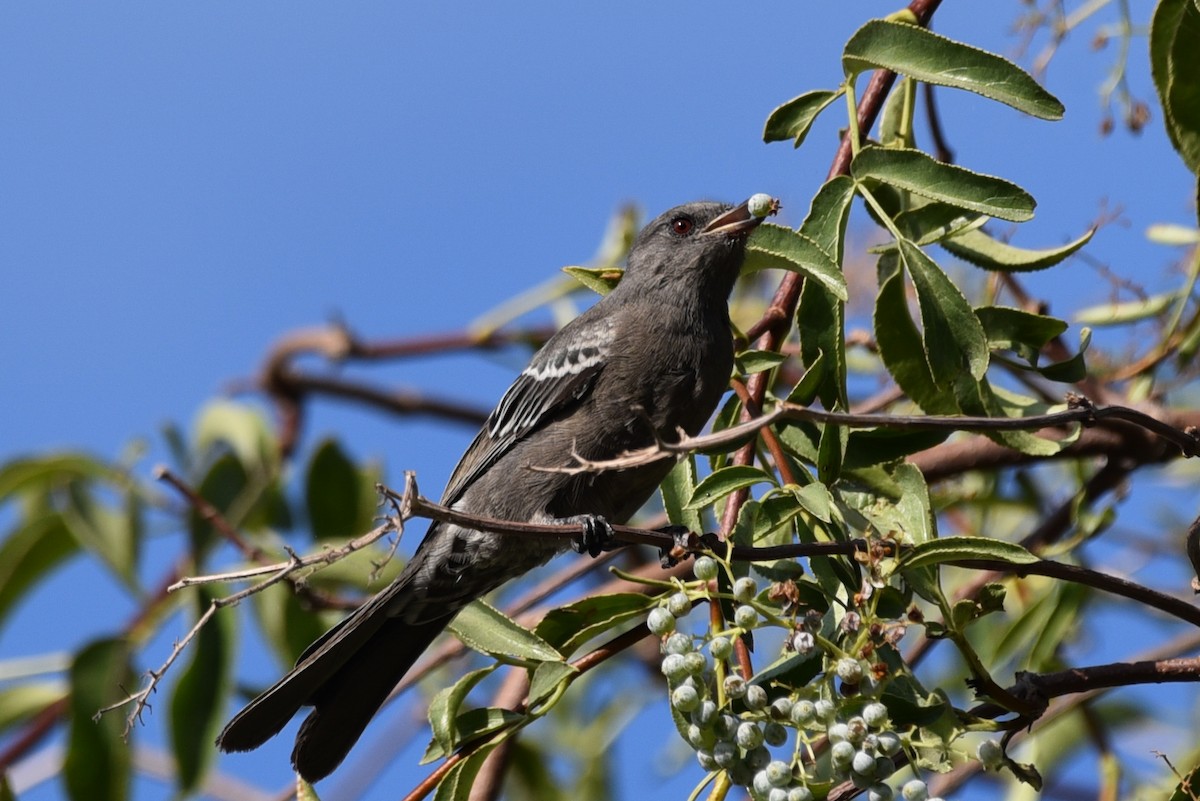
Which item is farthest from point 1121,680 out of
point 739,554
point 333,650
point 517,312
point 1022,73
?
point 517,312

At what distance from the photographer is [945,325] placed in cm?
332

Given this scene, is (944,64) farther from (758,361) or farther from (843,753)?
(843,753)

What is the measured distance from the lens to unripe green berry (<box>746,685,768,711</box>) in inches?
104

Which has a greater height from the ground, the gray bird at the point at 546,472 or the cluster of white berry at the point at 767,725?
the gray bird at the point at 546,472

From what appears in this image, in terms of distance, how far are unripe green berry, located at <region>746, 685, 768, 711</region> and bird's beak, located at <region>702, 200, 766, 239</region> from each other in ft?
8.02

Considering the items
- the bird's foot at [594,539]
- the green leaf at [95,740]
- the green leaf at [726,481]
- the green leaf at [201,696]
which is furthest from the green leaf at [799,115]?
the green leaf at [95,740]

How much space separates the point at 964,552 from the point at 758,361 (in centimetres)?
111

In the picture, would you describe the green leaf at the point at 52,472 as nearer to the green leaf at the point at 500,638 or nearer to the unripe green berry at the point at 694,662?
the green leaf at the point at 500,638

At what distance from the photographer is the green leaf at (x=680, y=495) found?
3625 mm

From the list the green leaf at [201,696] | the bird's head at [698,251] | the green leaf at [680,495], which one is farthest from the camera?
the bird's head at [698,251]

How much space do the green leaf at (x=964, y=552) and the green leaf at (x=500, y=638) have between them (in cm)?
93

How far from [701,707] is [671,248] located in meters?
2.83

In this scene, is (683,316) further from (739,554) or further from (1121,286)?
(739,554)

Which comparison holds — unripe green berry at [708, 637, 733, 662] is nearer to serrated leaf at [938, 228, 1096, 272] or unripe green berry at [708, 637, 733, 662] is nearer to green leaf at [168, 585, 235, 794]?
serrated leaf at [938, 228, 1096, 272]
